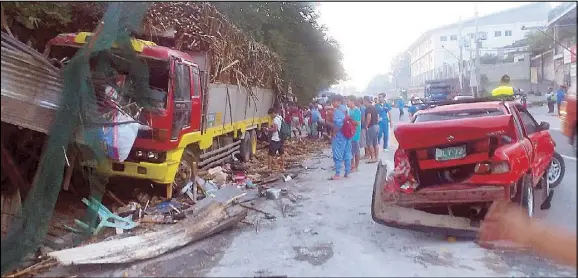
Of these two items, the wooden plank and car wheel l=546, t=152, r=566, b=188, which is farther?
car wheel l=546, t=152, r=566, b=188

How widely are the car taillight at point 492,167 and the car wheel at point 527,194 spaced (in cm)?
46

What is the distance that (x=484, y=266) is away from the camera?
16.3 feet

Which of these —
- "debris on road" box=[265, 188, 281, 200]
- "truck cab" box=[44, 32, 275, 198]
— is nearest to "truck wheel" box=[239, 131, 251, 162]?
"truck cab" box=[44, 32, 275, 198]

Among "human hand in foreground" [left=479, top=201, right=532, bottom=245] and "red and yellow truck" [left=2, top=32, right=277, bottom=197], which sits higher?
"red and yellow truck" [left=2, top=32, right=277, bottom=197]

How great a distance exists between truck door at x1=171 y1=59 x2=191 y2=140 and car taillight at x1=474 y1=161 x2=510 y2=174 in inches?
169

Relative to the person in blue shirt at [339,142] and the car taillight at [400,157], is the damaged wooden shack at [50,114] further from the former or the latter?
the person in blue shirt at [339,142]

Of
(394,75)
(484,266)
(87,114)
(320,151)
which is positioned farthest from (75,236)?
(394,75)

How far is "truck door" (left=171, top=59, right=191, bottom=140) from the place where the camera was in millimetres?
7875

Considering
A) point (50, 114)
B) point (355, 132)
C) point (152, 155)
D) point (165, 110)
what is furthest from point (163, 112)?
point (355, 132)

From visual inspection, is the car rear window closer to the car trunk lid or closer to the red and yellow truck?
the car trunk lid

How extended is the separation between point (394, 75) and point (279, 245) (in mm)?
85133

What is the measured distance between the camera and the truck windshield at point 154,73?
7430 mm

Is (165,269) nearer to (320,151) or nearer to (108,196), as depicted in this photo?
(108,196)

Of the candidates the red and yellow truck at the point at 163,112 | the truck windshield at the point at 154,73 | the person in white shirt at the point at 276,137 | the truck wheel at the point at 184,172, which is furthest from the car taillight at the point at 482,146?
the person in white shirt at the point at 276,137
